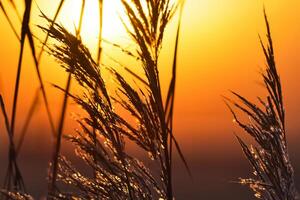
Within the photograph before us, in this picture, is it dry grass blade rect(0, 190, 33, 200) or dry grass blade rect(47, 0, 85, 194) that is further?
dry grass blade rect(47, 0, 85, 194)

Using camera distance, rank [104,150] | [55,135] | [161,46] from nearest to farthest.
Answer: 1. [161,46]
2. [104,150]
3. [55,135]

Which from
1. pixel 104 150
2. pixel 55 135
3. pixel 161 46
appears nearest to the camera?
pixel 161 46

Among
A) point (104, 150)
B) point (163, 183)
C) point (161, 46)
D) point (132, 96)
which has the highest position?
point (161, 46)

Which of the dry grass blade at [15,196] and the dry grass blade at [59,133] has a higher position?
the dry grass blade at [59,133]

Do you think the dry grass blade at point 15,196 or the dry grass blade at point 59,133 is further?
the dry grass blade at point 59,133

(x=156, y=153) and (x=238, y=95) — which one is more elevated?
(x=238, y=95)

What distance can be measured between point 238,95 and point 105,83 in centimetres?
43

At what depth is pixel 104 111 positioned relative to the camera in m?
1.88

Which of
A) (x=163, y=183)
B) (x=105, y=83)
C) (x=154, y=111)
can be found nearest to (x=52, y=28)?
(x=105, y=83)

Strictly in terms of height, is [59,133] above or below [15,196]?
above

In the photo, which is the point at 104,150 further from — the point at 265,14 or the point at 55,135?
the point at 265,14

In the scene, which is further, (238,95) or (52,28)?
(238,95)

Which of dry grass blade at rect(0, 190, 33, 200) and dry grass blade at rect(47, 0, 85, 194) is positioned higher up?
dry grass blade at rect(47, 0, 85, 194)

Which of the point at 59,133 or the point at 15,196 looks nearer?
the point at 15,196
